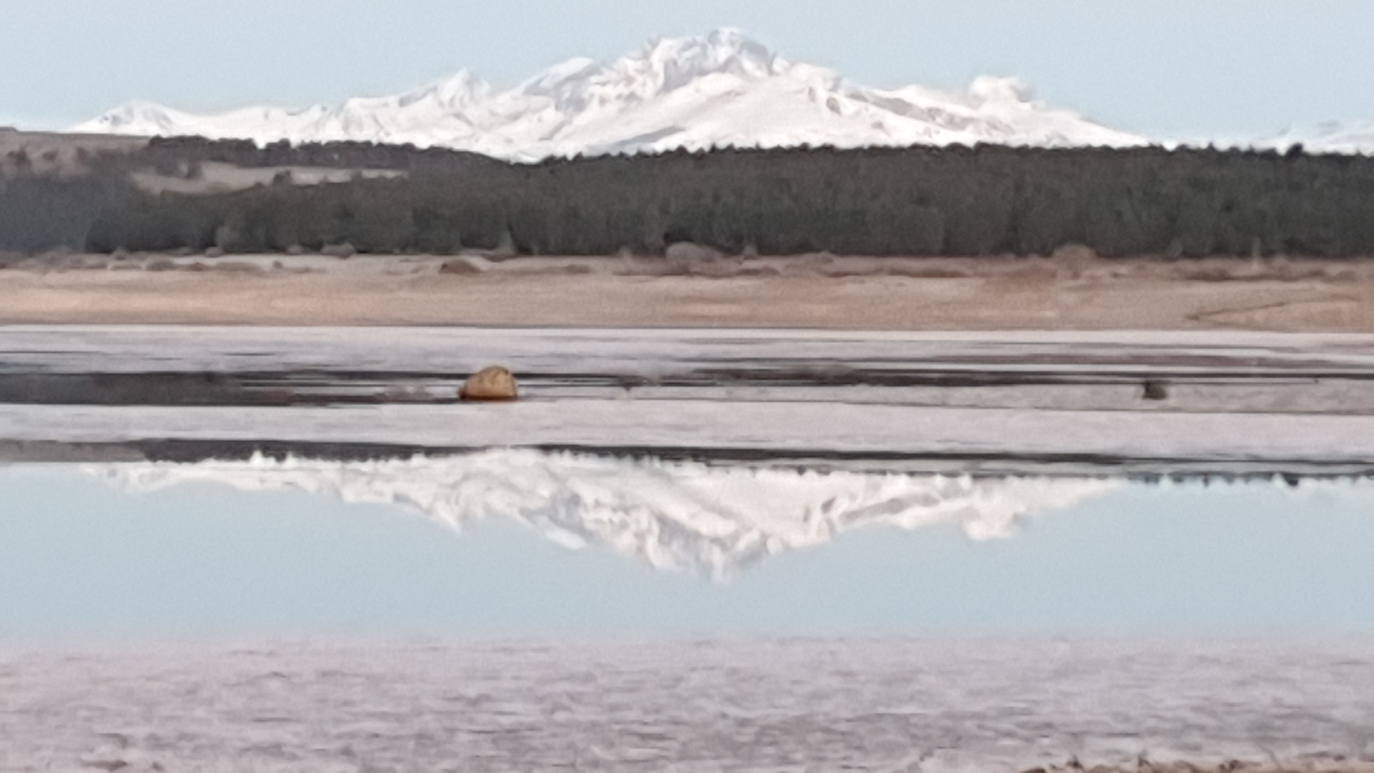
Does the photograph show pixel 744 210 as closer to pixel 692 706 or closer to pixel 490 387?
pixel 490 387

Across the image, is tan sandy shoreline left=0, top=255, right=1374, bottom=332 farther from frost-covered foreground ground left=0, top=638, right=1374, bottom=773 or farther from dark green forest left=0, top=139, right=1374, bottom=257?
frost-covered foreground ground left=0, top=638, right=1374, bottom=773

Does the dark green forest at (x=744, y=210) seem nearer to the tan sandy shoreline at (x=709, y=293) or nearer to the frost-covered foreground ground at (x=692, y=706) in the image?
the tan sandy shoreline at (x=709, y=293)

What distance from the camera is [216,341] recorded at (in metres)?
29.5

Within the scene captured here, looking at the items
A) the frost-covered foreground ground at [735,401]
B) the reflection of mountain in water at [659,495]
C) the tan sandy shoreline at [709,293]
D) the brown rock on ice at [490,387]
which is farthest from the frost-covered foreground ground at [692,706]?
the tan sandy shoreline at [709,293]

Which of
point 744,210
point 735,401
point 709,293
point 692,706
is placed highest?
point 692,706

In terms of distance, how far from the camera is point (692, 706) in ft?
27.6

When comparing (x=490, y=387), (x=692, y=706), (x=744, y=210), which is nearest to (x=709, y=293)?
(x=744, y=210)

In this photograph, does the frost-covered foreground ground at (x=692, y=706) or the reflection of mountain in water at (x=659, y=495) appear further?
the reflection of mountain in water at (x=659, y=495)

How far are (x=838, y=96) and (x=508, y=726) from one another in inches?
3804

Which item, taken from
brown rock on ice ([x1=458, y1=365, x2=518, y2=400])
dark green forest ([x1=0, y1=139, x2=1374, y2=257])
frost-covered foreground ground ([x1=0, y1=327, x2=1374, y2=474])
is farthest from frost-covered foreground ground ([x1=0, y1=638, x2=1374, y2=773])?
dark green forest ([x1=0, y1=139, x2=1374, y2=257])

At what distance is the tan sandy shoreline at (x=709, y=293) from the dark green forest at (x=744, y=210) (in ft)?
3.92

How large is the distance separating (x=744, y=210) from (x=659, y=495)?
33.3m

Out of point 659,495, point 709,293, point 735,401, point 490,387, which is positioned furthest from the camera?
point 709,293

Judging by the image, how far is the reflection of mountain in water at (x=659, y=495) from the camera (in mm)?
12414
